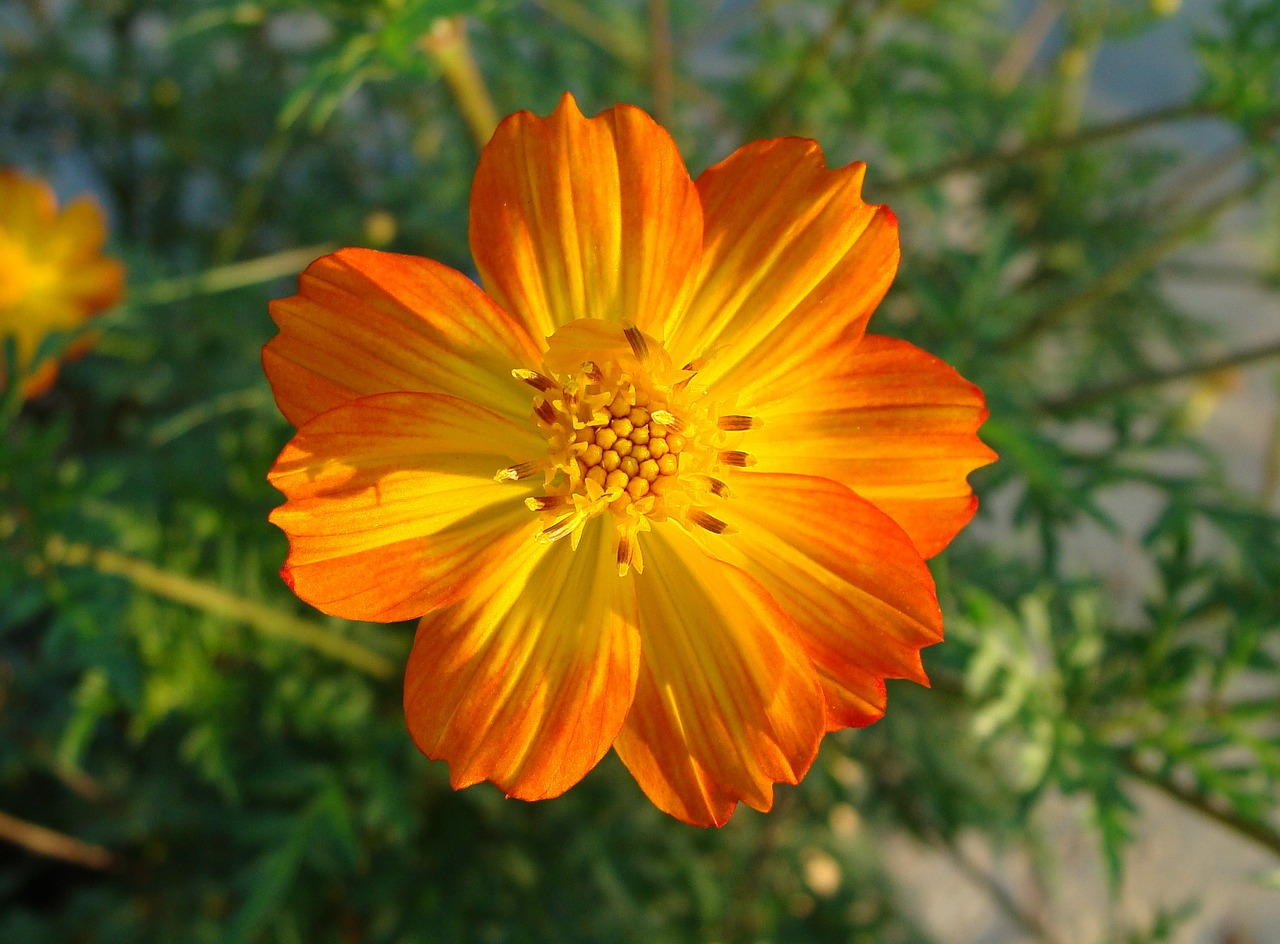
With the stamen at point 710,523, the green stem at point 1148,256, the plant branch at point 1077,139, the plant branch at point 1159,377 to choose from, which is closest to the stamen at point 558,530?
the stamen at point 710,523

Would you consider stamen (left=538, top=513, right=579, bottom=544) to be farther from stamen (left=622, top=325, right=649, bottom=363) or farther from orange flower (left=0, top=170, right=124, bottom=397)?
orange flower (left=0, top=170, right=124, bottom=397)

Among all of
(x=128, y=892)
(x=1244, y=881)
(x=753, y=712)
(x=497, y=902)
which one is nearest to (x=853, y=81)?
(x=753, y=712)

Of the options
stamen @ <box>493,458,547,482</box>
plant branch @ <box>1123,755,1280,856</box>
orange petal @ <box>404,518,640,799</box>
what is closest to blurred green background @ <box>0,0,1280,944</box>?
plant branch @ <box>1123,755,1280,856</box>

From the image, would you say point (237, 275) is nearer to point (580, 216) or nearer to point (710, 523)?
point (580, 216)

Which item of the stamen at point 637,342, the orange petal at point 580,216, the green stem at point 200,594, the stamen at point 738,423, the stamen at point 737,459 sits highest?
the orange petal at point 580,216

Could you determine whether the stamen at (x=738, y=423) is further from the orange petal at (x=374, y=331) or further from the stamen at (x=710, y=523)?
the orange petal at (x=374, y=331)

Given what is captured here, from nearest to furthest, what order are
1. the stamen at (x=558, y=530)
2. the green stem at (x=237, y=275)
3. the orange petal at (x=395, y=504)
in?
the orange petal at (x=395, y=504), the stamen at (x=558, y=530), the green stem at (x=237, y=275)

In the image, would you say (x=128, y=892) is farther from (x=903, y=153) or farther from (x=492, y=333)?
(x=903, y=153)
